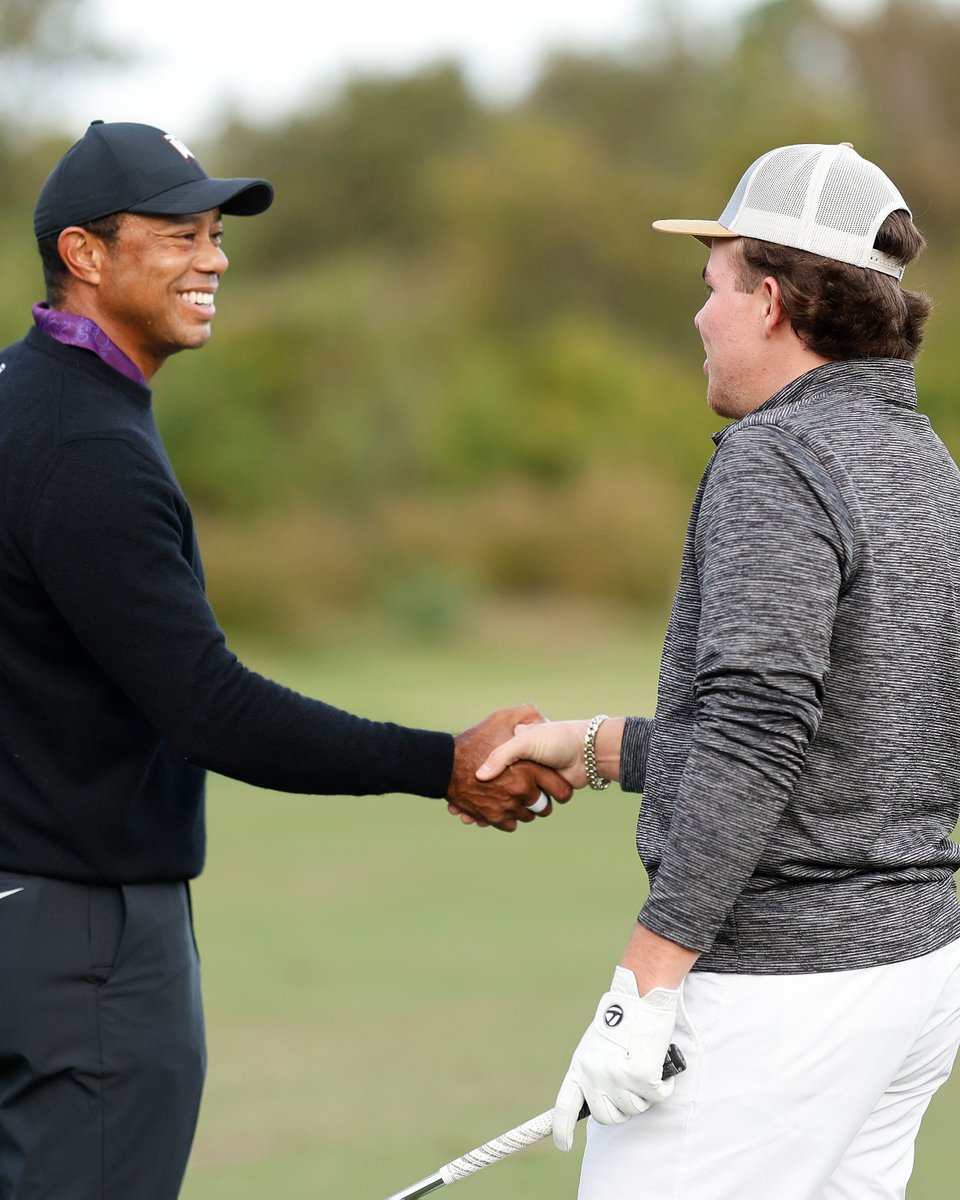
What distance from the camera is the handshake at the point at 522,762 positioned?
10.5 feet

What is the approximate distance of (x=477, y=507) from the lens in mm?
25312

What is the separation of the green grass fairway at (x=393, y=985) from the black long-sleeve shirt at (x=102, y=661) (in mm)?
1859

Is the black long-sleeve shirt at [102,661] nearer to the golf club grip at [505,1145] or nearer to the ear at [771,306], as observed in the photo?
the golf club grip at [505,1145]

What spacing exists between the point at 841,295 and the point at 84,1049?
1.65m

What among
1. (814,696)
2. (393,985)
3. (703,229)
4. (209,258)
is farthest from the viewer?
(393,985)

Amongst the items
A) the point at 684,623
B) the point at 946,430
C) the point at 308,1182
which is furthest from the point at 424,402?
the point at 684,623

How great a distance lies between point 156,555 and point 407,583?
1999 cm

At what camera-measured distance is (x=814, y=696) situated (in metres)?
2.20

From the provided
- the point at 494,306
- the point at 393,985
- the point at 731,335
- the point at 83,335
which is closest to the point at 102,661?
the point at 83,335

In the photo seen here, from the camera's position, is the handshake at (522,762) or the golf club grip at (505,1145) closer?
the golf club grip at (505,1145)

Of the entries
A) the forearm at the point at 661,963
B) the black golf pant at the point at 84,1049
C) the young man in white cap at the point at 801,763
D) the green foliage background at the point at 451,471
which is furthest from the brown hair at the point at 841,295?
the green foliage background at the point at 451,471

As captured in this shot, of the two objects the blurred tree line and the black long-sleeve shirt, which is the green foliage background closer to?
the blurred tree line

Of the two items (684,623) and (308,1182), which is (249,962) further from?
(684,623)

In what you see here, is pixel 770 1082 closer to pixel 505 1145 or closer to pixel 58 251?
pixel 505 1145
